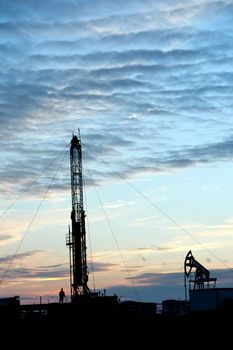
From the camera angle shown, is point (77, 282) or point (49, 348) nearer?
point (49, 348)

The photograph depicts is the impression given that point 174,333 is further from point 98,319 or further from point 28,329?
point 28,329

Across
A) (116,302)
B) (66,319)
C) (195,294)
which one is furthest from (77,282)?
(66,319)

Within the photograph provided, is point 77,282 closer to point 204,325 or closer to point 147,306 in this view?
point 147,306

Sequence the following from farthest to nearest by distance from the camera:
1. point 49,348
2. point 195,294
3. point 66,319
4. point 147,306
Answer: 1. point 147,306
2. point 195,294
3. point 66,319
4. point 49,348

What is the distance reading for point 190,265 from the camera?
9894 cm

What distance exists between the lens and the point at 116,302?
92.9 m

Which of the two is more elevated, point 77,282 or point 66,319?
point 77,282

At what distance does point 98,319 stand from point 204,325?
10.4 meters

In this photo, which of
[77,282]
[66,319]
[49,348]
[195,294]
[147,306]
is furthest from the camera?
[77,282]

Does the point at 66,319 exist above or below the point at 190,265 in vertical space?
below

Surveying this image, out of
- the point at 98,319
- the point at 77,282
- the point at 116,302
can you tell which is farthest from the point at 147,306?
the point at 98,319

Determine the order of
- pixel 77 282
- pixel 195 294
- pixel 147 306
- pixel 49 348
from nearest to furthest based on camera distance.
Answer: pixel 49 348
pixel 195 294
pixel 147 306
pixel 77 282

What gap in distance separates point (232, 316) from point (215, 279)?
2513 cm

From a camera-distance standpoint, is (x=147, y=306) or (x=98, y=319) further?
(x=147, y=306)
